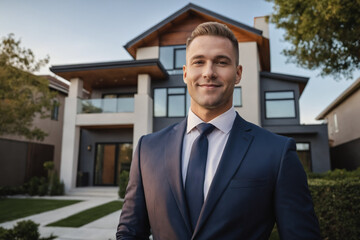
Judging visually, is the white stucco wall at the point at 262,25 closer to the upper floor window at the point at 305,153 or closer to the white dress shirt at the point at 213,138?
the upper floor window at the point at 305,153

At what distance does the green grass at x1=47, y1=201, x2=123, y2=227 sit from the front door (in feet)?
16.6

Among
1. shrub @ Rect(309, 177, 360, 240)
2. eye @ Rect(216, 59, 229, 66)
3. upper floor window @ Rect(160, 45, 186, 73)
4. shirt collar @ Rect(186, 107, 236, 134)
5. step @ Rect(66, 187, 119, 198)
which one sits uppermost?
upper floor window @ Rect(160, 45, 186, 73)

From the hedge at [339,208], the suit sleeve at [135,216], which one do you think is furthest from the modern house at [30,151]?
the suit sleeve at [135,216]

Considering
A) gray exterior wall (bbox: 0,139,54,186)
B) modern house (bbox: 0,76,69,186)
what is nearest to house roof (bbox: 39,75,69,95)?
modern house (bbox: 0,76,69,186)

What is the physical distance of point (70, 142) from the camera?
15320 mm

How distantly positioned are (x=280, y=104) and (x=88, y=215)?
12.7 metres

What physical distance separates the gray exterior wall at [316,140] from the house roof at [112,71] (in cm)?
754

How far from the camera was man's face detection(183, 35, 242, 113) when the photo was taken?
149 cm

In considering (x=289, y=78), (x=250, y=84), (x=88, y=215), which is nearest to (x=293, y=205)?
(x=88, y=215)

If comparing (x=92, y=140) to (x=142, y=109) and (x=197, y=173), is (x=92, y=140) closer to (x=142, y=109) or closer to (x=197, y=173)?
(x=142, y=109)

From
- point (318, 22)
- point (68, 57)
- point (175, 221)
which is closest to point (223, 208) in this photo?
point (175, 221)

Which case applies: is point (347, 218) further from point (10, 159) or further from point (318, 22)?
point (10, 159)

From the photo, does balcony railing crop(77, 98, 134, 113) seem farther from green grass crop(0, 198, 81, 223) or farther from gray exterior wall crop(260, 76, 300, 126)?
gray exterior wall crop(260, 76, 300, 126)

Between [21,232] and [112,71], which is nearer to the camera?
[21,232]
